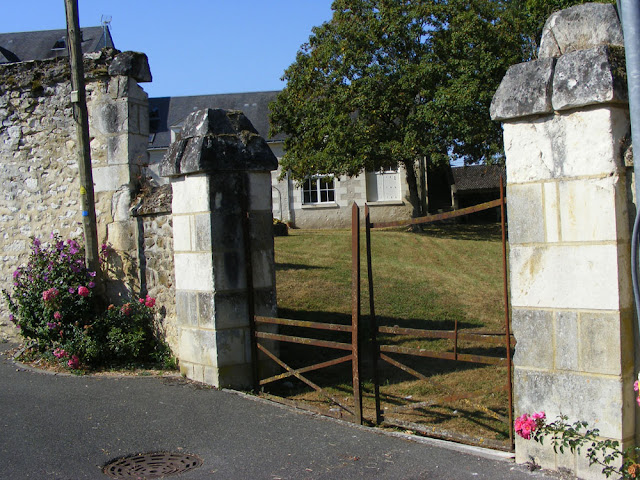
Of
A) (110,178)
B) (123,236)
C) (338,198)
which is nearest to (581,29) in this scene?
(123,236)

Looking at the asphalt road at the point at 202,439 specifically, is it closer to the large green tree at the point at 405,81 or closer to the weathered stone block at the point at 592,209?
the weathered stone block at the point at 592,209

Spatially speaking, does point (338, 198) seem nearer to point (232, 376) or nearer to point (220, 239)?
point (220, 239)

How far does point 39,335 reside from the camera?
7840 mm

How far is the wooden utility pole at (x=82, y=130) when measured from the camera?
7.95 meters

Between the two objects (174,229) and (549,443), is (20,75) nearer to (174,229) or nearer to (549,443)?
(174,229)

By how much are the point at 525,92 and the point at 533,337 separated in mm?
1504

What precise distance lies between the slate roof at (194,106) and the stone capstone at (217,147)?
23359 millimetres

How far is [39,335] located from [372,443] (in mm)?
4822

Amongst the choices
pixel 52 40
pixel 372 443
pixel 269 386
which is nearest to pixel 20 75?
pixel 269 386

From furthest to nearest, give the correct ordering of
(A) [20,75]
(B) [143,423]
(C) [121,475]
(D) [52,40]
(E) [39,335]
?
(D) [52,40], (A) [20,75], (E) [39,335], (B) [143,423], (C) [121,475]

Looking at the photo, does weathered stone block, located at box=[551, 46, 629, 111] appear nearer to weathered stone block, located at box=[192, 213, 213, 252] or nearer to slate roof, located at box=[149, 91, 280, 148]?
weathered stone block, located at box=[192, 213, 213, 252]

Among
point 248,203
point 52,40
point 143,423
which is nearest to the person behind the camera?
point 143,423

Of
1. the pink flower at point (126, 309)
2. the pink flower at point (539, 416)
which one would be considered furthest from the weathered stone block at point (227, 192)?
the pink flower at point (539, 416)

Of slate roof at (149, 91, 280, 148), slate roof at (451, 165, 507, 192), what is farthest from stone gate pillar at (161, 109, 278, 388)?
slate roof at (451, 165, 507, 192)
